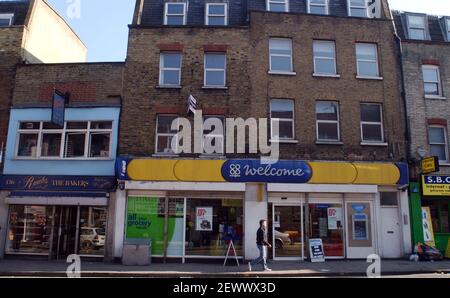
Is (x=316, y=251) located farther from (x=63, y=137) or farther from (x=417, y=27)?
(x=417, y=27)

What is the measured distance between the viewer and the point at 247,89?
55.4 feet

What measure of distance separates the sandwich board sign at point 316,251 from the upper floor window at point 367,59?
8.06 m

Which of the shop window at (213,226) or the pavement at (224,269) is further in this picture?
the shop window at (213,226)

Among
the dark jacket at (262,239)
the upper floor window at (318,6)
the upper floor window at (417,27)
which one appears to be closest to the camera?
the dark jacket at (262,239)


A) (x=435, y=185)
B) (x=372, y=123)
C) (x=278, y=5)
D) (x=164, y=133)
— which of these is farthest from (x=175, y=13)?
(x=435, y=185)

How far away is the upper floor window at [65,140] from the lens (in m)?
16.6

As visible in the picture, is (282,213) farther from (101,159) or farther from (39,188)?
(39,188)

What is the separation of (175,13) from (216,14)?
198 centimetres

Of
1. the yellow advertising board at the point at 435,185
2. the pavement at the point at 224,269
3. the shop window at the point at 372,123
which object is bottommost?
the pavement at the point at 224,269

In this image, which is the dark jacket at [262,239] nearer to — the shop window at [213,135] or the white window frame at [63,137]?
the shop window at [213,135]

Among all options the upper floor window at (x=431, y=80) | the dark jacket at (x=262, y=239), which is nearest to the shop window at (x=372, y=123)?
the upper floor window at (x=431, y=80)

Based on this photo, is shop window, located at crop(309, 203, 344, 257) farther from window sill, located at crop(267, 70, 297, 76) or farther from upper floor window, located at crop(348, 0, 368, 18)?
upper floor window, located at crop(348, 0, 368, 18)

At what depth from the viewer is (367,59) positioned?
1800 centimetres

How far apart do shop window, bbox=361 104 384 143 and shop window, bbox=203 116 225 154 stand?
250 inches
